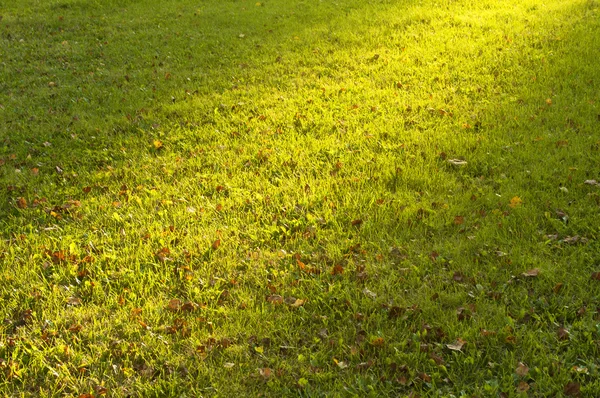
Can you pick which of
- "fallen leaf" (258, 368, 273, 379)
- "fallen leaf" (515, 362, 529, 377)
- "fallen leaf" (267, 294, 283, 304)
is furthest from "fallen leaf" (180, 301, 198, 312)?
"fallen leaf" (515, 362, 529, 377)

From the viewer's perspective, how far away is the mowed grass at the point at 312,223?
Answer: 11.6 feet

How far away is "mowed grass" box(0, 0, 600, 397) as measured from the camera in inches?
140

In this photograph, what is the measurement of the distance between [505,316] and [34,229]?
404cm

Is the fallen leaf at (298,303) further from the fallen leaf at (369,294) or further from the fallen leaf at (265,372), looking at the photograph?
the fallen leaf at (265,372)

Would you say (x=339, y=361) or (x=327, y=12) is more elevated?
(x=327, y=12)

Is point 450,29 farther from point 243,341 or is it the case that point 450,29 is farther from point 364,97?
point 243,341

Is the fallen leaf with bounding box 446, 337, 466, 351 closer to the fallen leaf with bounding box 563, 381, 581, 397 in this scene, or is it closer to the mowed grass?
the mowed grass

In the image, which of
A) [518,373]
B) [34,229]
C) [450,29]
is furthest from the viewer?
[450,29]

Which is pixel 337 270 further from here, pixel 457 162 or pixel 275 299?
pixel 457 162

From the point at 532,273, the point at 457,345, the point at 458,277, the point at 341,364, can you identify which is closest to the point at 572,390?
the point at 457,345

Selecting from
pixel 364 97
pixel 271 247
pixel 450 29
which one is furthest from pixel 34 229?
pixel 450 29

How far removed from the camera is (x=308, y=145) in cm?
656

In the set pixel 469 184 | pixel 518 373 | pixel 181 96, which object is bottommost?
pixel 518 373

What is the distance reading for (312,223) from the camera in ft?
16.5
